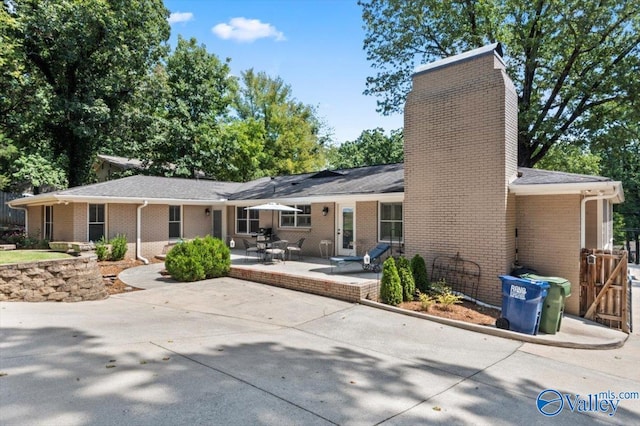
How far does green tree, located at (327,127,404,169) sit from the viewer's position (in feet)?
139

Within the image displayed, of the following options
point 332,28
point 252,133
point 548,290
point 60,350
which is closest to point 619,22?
point 332,28

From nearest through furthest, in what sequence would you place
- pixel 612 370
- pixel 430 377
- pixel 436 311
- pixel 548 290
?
pixel 430 377
pixel 612 370
pixel 548 290
pixel 436 311

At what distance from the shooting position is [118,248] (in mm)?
14727

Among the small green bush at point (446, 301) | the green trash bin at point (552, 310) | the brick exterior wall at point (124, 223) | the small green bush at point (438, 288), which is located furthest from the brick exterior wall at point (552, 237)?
the brick exterior wall at point (124, 223)

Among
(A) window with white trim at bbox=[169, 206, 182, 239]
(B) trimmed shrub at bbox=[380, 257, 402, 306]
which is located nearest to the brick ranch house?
(B) trimmed shrub at bbox=[380, 257, 402, 306]

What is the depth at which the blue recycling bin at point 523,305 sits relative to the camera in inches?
281

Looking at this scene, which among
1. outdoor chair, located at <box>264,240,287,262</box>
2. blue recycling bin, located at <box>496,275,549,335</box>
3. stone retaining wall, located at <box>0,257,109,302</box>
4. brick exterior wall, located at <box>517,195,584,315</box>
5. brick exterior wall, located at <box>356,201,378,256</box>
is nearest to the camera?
blue recycling bin, located at <box>496,275,549,335</box>

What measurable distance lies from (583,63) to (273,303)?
1923cm

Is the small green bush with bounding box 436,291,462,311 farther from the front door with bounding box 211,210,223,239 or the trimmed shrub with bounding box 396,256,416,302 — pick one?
the front door with bounding box 211,210,223,239

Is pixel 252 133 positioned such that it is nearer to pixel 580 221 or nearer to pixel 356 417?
pixel 580 221

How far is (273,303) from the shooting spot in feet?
29.7

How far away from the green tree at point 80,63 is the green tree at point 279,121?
37.6 feet

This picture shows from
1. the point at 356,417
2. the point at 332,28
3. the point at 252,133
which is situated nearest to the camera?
the point at 356,417

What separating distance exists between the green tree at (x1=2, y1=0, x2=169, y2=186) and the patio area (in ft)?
50.2
